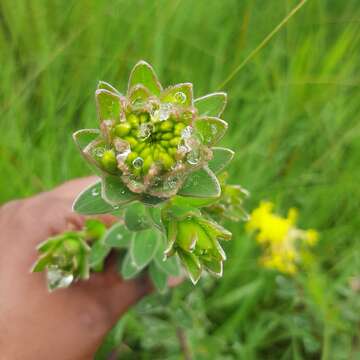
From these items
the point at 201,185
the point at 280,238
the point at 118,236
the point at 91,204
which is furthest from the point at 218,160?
the point at 280,238

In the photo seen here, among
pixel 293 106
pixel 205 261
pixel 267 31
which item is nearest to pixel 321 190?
pixel 293 106

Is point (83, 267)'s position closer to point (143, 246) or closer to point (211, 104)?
point (143, 246)

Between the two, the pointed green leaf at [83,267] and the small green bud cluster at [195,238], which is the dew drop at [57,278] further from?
the small green bud cluster at [195,238]

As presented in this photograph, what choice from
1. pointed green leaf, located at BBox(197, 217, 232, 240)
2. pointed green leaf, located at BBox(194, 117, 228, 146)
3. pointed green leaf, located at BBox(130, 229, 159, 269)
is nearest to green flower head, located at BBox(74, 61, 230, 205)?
pointed green leaf, located at BBox(194, 117, 228, 146)

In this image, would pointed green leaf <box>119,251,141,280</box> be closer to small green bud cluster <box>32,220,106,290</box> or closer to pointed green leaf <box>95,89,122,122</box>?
small green bud cluster <box>32,220,106,290</box>

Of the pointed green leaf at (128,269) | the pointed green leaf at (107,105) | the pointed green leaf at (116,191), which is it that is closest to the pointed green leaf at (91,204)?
the pointed green leaf at (116,191)

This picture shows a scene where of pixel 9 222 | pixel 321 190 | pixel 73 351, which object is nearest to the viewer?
pixel 73 351

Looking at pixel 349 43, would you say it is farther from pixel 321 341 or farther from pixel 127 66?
pixel 321 341
